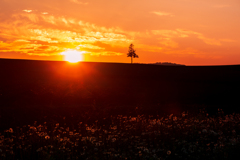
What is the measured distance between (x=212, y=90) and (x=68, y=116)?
15.9 meters

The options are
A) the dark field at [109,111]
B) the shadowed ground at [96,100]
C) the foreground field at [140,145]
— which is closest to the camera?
the foreground field at [140,145]

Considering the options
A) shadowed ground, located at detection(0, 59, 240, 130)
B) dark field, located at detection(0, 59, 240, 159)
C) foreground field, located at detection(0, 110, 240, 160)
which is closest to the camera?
foreground field, located at detection(0, 110, 240, 160)

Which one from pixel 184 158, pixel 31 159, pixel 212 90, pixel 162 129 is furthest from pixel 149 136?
pixel 212 90

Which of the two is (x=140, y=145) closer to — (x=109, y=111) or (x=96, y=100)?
(x=109, y=111)

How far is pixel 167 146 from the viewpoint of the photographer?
22.8 feet

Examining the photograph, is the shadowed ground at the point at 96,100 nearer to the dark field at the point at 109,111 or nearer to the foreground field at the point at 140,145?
the dark field at the point at 109,111

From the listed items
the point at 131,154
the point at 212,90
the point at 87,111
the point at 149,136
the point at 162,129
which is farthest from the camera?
the point at 212,90

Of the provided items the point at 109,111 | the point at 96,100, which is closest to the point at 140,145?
the point at 109,111

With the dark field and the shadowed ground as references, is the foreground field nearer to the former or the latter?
the dark field

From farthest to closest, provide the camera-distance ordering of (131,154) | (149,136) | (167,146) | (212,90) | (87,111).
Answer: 1. (212,90)
2. (87,111)
3. (149,136)
4. (167,146)
5. (131,154)

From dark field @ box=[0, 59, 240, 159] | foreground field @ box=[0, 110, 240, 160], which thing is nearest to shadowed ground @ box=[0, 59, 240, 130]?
dark field @ box=[0, 59, 240, 159]

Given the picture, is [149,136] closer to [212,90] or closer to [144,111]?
[144,111]

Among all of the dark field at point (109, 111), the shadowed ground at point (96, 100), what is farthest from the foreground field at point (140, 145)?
the shadowed ground at point (96, 100)

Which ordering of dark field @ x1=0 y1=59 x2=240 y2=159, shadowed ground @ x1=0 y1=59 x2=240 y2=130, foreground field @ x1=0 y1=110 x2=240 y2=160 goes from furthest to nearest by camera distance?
shadowed ground @ x1=0 y1=59 x2=240 y2=130
dark field @ x1=0 y1=59 x2=240 y2=159
foreground field @ x1=0 y1=110 x2=240 y2=160
